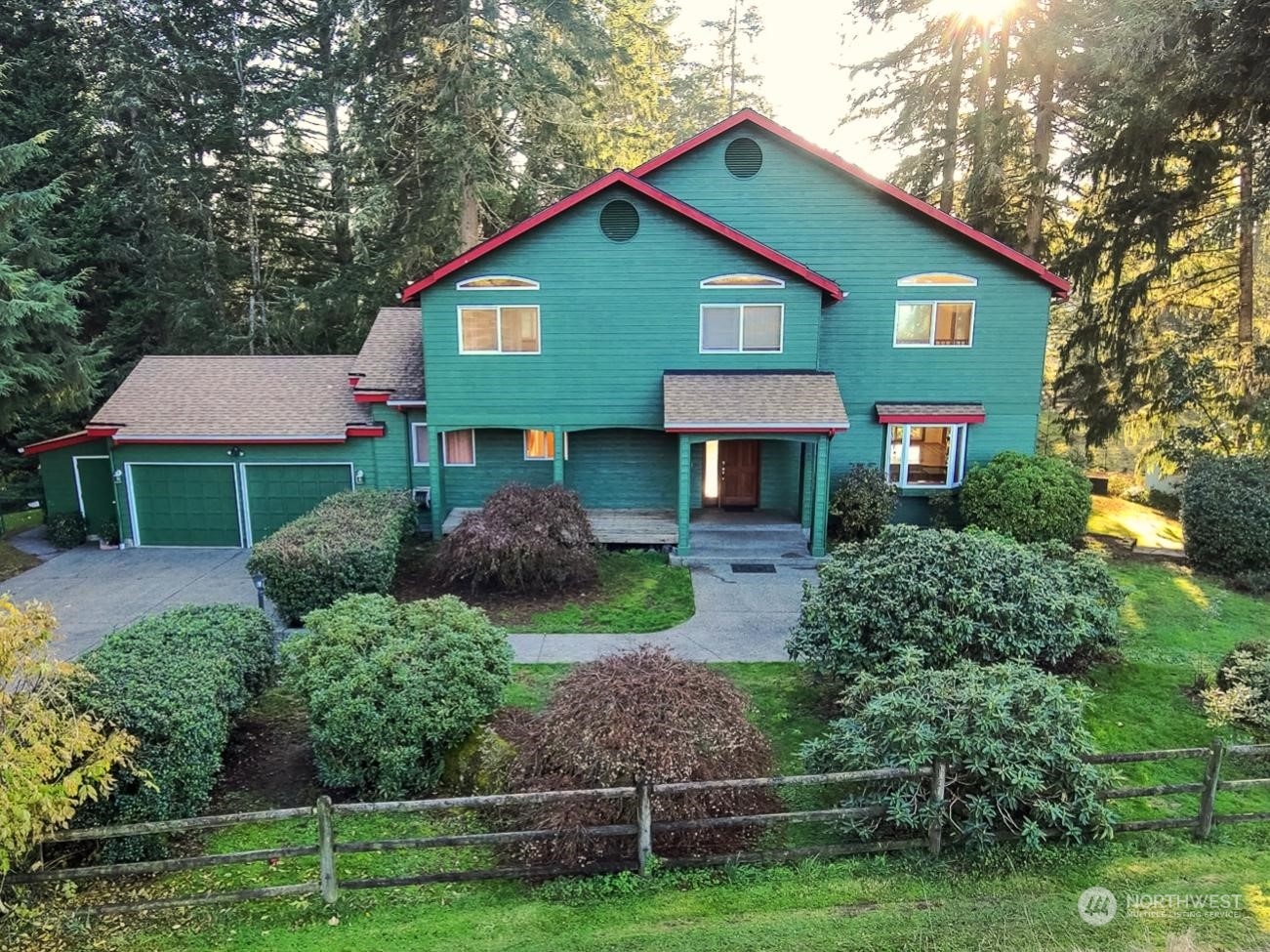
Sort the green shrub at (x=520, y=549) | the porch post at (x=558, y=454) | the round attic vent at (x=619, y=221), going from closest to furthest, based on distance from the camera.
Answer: the green shrub at (x=520, y=549)
the round attic vent at (x=619, y=221)
the porch post at (x=558, y=454)

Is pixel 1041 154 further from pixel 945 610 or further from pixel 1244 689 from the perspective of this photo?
pixel 945 610

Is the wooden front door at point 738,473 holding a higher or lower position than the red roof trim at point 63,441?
lower

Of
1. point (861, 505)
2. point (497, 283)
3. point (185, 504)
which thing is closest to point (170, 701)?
point (497, 283)

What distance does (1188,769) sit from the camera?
7789 mm

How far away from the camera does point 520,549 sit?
12.8m

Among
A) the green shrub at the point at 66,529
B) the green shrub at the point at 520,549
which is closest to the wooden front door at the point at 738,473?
the green shrub at the point at 520,549

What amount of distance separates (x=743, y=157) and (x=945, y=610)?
1164cm

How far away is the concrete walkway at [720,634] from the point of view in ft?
35.3

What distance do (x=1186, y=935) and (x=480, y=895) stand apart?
505cm

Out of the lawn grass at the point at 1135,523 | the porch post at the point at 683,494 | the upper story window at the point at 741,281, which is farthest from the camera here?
the lawn grass at the point at 1135,523

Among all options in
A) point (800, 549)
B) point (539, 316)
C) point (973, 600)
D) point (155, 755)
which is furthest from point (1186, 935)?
point (539, 316)

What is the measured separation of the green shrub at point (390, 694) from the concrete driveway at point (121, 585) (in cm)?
586

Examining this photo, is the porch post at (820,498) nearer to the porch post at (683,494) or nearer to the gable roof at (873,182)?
the porch post at (683,494)

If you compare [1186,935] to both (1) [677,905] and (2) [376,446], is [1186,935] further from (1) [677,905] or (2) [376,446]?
(2) [376,446]
